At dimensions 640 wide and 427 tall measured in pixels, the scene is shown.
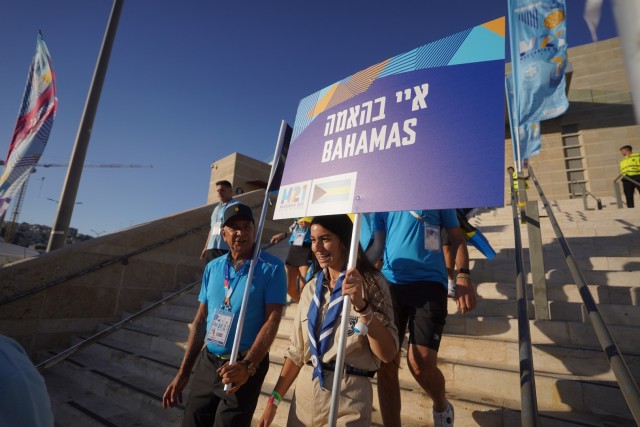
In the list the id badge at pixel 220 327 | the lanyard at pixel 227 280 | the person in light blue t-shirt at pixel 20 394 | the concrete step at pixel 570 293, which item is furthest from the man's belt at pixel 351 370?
the concrete step at pixel 570 293

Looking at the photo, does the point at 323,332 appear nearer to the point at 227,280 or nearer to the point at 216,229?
the point at 227,280

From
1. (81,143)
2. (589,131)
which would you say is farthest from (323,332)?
(589,131)

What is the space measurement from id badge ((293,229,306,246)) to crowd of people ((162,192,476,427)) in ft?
3.89

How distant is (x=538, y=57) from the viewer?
18.2 feet

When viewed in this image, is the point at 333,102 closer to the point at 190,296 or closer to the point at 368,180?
the point at 368,180

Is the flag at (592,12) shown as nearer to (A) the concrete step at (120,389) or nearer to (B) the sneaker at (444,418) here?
(B) the sneaker at (444,418)

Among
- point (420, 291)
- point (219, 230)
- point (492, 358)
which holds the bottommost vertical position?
point (492, 358)

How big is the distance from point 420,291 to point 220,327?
1389mm

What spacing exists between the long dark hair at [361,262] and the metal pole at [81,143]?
494cm

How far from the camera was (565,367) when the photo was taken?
2.71 metres

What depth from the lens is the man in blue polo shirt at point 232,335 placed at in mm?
1971

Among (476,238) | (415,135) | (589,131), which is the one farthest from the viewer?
(589,131)

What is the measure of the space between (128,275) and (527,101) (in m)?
7.44

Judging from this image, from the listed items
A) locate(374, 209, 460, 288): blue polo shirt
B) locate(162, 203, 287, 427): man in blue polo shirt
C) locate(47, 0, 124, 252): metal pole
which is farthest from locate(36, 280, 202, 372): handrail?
locate(374, 209, 460, 288): blue polo shirt
